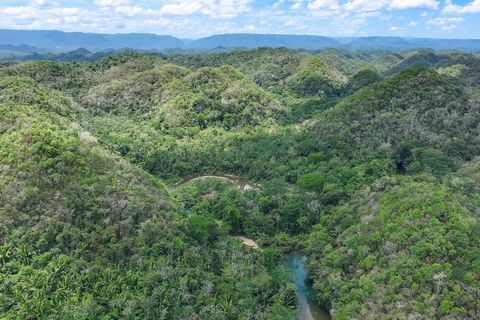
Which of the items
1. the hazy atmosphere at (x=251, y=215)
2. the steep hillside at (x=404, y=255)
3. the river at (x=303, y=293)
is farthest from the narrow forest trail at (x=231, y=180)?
the steep hillside at (x=404, y=255)

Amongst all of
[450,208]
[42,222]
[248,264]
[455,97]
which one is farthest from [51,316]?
[455,97]

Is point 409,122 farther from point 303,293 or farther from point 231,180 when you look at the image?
point 303,293

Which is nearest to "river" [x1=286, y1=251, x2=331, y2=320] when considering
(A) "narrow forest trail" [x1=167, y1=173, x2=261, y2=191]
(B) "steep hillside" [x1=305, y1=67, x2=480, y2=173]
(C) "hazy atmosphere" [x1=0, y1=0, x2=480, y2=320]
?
(C) "hazy atmosphere" [x1=0, y1=0, x2=480, y2=320]

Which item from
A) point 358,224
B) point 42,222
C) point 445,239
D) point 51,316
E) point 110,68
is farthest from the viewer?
point 110,68

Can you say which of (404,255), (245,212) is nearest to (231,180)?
(245,212)

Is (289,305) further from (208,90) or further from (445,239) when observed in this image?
(208,90)

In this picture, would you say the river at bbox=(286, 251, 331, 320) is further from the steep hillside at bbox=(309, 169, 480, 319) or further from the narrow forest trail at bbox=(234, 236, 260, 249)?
the narrow forest trail at bbox=(234, 236, 260, 249)
